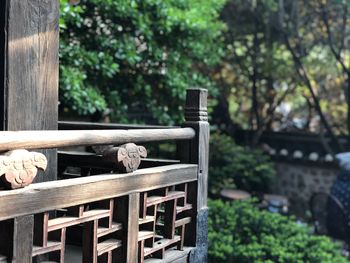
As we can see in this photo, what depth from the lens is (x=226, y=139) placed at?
8.45m

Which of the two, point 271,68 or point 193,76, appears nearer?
point 193,76

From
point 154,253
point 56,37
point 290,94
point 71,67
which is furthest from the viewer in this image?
point 290,94

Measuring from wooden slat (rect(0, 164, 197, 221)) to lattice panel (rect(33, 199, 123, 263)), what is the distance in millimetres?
54

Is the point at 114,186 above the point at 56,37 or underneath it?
underneath

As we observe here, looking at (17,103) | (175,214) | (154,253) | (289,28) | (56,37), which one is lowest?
(154,253)

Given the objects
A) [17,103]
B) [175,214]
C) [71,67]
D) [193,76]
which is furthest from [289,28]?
[17,103]

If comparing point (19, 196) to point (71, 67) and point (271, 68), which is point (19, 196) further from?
point (271, 68)

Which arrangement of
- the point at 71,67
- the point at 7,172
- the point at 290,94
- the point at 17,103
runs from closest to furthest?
1. the point at 7,172
2. the point at 17,103
3. the point at 71,67
4. the point at 290,94

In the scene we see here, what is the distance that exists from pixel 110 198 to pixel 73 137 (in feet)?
1.14

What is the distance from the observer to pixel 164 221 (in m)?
2.85

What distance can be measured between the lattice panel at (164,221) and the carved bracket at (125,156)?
7.3 inches

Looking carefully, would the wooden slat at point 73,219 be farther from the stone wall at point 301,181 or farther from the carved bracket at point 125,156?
the stone wall at point 301,181

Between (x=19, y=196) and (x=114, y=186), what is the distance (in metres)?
0.53

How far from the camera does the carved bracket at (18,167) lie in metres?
1.81
